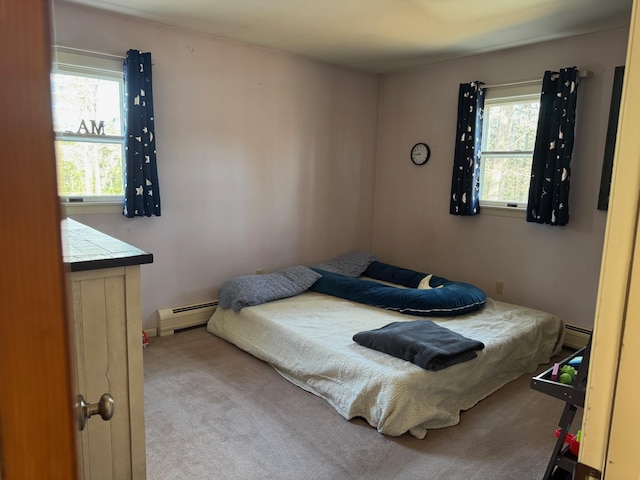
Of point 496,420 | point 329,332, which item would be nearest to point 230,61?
point 329,332

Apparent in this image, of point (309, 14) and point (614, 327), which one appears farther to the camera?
point (309, 14)

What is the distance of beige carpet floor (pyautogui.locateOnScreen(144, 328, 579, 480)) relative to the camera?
2049mm

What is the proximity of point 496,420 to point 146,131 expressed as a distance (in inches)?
118

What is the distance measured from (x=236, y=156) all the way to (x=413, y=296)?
1.93 meters

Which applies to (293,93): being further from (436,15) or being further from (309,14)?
(436,15)

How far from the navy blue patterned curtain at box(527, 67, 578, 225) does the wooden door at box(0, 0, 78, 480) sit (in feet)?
12.1

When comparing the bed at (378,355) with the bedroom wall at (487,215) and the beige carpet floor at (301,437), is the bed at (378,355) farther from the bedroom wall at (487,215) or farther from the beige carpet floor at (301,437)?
the bedroom wall at (487,215)

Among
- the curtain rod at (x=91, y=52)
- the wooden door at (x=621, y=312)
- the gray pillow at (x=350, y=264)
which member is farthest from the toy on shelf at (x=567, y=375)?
the curtain rod at (x=91, y=52)

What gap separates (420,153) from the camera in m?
4.52

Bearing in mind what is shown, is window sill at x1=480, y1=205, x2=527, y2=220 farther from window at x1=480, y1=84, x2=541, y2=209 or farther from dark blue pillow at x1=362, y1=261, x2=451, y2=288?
dark blue pillow at x1=362, y1=261, x2=451, y2=288

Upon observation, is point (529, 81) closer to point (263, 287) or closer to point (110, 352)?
point (263, 287)

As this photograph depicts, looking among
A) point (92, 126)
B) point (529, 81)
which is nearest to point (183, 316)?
point (92, 126)

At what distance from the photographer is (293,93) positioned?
4.21 meters

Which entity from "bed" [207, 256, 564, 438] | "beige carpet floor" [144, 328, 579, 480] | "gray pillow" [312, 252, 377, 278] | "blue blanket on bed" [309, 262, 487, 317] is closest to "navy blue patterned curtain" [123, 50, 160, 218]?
"bed" [207, 256, 564, 438]
